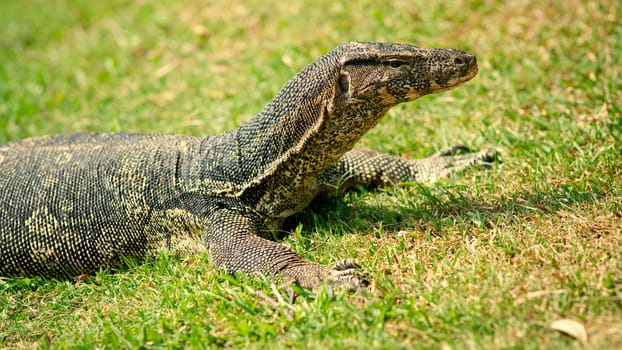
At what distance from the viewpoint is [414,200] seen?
15.6ft

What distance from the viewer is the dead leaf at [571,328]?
Result: 301 centimetres

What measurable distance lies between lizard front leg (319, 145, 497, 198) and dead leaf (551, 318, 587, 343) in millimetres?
2026

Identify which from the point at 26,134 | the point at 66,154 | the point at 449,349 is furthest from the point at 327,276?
the point at 26,134

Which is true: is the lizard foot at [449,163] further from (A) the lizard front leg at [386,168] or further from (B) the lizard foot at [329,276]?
(B) the lizard foot at [329,276]

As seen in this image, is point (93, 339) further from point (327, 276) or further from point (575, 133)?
point (575, 133)

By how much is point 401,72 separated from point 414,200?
120cm

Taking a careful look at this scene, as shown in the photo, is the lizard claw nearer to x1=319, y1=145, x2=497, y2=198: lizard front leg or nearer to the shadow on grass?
the shadow on grass

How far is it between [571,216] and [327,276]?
1.55 m

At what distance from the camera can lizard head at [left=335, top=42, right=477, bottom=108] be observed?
3.93 m

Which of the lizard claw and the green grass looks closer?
the green grass

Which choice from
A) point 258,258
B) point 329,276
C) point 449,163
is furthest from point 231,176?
point 449,163

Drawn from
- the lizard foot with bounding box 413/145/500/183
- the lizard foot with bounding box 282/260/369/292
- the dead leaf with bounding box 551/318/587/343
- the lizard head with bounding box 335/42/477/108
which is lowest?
the dead leaf with bounding box 551/318/587/343

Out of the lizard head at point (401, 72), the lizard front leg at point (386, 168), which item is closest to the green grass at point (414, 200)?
the lizard front leg at point (386, 168)

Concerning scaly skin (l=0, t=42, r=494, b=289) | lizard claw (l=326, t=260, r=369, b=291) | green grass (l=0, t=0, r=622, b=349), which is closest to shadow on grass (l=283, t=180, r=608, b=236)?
green grass (l=0, t=0, r=622, b=349)
